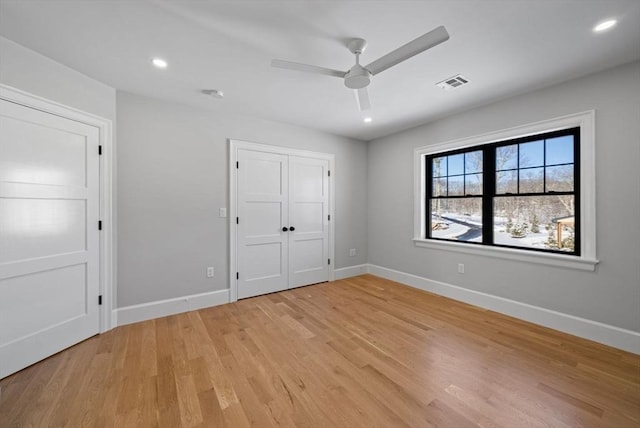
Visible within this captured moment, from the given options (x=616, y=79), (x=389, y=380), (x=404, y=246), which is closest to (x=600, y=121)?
(x=616, y=79)

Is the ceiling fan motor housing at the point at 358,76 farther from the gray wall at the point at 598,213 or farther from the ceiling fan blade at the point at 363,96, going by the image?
the gray wall at the point at 598,213

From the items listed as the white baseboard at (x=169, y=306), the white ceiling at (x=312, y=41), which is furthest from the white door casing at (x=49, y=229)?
the white ceiling at (x=312, y=41)

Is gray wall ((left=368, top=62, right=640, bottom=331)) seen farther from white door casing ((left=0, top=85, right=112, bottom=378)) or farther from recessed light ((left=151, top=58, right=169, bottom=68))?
white door casing ((left=0, top=85, right=112, bottom=378))

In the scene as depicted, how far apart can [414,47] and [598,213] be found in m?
2.50

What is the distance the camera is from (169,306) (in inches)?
119

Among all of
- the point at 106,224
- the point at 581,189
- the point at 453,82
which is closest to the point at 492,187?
the point at 581,189

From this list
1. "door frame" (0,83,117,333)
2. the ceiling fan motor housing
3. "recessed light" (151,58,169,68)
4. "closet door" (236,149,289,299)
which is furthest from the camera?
"closet door" (236,149,289,299)

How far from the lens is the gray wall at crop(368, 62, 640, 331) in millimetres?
2271

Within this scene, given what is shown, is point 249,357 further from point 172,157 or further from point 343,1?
point 343,1

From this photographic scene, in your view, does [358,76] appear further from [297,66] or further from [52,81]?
[52,81]

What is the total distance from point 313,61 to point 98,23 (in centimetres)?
159

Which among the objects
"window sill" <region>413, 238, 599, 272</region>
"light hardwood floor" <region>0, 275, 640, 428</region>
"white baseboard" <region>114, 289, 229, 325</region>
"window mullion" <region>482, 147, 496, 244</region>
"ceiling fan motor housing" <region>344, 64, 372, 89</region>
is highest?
"ceiling fan motor housing" <region>344, 64, 372, 89</region>

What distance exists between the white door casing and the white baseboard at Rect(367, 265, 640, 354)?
4.19m

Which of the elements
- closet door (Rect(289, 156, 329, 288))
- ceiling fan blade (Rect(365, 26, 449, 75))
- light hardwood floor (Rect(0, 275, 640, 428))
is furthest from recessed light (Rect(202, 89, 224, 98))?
light hardwood floor (Rect(0, 275, 640, 428))
